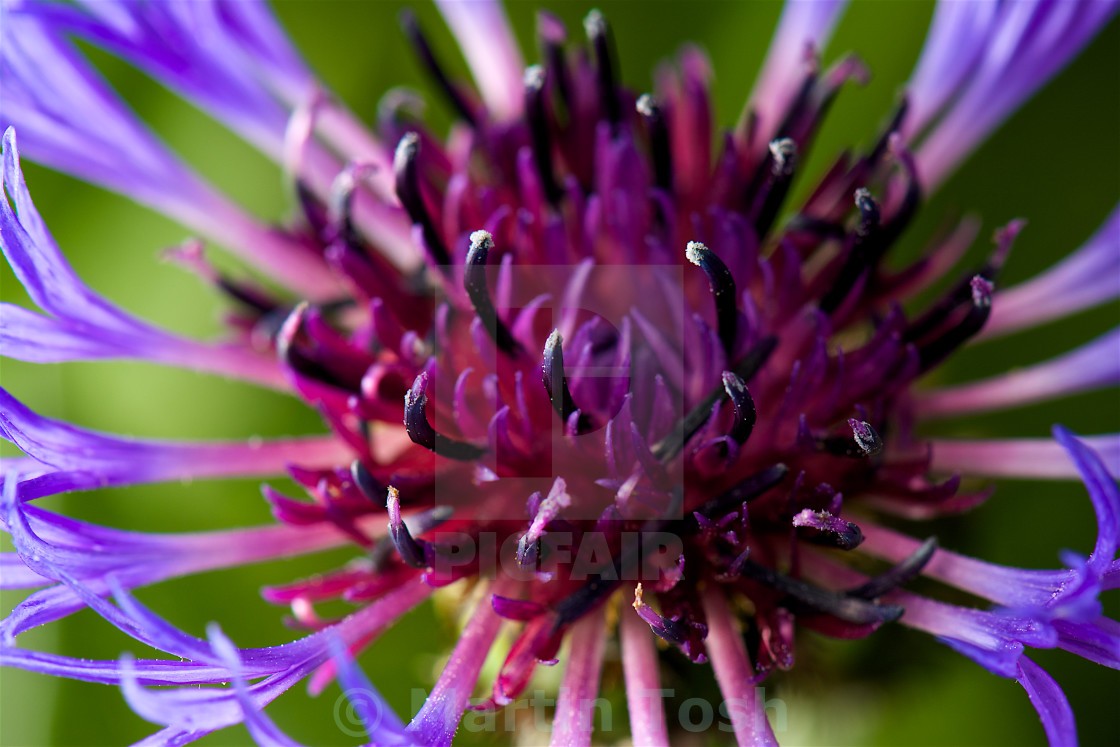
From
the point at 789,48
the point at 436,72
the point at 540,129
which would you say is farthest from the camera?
the point at 789,48

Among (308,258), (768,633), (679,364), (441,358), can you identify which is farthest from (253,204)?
(768,633)

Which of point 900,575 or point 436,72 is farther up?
point 436,72

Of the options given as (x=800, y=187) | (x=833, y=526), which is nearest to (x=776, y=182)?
(x=833, y=526)

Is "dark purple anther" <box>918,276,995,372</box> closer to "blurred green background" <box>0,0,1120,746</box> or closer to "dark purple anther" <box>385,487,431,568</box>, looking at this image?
"blurred green background" <box>0,0,1120,746</box>

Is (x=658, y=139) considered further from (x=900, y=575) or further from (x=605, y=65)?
(x=900, y=575)

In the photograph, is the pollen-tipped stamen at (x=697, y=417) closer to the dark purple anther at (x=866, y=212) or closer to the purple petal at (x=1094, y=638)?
the dark purple anther at (x=866, y=212)

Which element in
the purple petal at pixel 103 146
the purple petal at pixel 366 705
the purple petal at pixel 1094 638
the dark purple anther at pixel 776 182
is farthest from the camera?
the purple petal at pixel 103 146

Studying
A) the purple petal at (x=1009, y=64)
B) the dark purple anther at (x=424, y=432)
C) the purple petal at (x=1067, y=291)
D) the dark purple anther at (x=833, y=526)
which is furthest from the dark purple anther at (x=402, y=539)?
the purple petal at (x=1009, y=64)

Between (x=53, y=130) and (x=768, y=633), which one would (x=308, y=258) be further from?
(x=768, y=633)

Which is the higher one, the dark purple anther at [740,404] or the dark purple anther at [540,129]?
the dark purple anther at [540,129]

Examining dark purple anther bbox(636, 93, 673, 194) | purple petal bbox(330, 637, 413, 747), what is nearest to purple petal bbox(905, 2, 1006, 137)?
dark purple anther bbox(636, 93, 673, 194)
